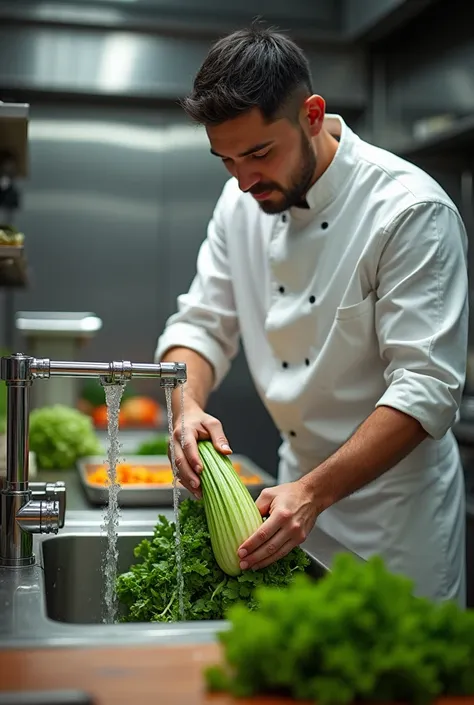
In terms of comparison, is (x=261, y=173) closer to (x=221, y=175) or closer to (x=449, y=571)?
(x=449, y=571)

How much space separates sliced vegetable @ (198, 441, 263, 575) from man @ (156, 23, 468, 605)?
45 mm

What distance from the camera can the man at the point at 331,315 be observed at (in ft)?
5.65

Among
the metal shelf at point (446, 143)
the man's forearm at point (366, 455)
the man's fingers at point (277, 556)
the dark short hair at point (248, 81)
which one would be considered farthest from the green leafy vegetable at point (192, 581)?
the metal shelf at point (446, 143)

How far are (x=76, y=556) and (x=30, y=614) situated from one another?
55 cm

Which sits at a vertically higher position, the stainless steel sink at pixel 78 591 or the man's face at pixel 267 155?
the man's face at pixel 267 155

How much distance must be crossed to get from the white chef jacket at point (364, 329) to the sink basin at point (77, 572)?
0.55 meters

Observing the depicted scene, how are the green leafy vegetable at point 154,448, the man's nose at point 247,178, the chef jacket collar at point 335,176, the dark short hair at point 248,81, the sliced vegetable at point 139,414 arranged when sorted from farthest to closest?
the sliced vegetable at point 139,414 → the green leafy vegetable at point 154,448 → the chef jacket collar at point 335,176 → the man's nose at point 247,178 → the dark short hair at point 248,81

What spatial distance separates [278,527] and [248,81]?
818mm

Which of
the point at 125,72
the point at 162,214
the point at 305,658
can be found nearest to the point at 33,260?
the point at 162,214

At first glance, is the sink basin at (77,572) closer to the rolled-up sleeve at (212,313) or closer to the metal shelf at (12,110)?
the rolled-up sleeve at (212,313)

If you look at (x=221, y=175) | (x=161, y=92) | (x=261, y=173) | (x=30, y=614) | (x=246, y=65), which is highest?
(x=161, y=92)

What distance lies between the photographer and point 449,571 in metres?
2.05

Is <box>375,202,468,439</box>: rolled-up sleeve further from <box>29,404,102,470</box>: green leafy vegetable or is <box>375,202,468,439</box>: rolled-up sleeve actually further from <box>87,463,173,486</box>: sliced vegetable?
<box>29,404,102,470</box>: green leafy vegetable

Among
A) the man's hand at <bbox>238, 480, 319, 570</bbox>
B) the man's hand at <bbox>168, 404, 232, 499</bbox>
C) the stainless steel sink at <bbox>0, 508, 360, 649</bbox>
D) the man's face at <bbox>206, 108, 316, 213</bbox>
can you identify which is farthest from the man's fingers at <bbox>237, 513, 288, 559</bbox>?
the man's face at <bbox>206, 108, 316, 213</bbox>
